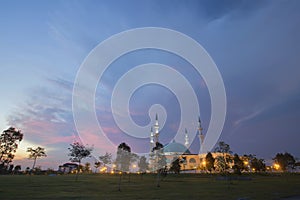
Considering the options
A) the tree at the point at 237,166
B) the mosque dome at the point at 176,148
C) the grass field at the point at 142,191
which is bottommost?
the grass field at the point at 142,191

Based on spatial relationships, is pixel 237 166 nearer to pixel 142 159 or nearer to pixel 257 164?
pixel 142 159

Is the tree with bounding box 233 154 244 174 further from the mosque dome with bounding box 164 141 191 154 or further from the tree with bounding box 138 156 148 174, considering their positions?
the mosque dome with bounding box 164 141 191 154

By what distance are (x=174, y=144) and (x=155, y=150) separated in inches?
3965

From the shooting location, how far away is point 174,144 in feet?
454

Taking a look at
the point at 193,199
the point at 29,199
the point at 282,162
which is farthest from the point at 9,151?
the point at 282,162

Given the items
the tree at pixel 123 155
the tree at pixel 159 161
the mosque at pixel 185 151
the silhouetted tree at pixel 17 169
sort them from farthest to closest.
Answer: the mosque at pixel 185 151
the silhouetted tree at pixel 17 169
the tree at pixel 159 161
the tree at pixel 123 155

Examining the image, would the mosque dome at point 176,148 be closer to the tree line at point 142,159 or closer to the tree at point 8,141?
the tree line at point 142,159

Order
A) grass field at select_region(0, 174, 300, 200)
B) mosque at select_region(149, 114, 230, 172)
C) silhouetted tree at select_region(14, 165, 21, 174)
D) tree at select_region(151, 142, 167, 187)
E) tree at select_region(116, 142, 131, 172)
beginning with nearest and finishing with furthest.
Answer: grass field at select_region(0, 174, 300, 200) < tree at select_region(116, 142, 131, 172) < tree at select_region(151, 142, 167, 187) < silhouetted tree at select_region(14, 165, 21, 174) < mosque at select_region(149, 114, 230, 172)

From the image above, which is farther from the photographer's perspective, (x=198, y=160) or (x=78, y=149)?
(x=198, y=160)

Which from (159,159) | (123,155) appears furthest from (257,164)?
(123,155)

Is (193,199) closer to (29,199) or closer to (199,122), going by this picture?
(29,199)

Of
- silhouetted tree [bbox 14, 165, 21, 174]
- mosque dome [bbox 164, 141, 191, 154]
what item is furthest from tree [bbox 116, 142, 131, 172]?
mosque dome [bbox 164, 141, 191, 154]

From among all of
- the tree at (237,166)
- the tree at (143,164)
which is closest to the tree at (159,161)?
the tree at (237,166)

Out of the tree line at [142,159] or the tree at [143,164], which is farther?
the tree at [143,164]
